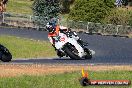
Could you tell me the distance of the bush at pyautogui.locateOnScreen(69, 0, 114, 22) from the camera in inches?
2061

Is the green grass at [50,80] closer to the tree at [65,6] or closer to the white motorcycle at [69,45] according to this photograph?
the white motorcycle at [69,45]

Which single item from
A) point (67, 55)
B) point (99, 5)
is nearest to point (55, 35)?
point (67, 55)

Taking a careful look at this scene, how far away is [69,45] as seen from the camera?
26094 mm

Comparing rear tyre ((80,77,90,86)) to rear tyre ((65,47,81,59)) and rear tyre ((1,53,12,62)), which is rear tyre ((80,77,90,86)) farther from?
rear tyre ((65,47,81,59))

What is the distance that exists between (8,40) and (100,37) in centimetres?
1056

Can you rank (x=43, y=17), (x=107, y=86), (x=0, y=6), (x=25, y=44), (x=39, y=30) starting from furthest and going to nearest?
(x=0, y=6), (x=43, y=17), (x=39, y=30), (x=25, y=44), (x=107, y=86)

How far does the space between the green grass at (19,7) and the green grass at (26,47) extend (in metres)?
29.7

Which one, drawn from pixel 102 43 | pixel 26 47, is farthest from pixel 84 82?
pixel 102 43

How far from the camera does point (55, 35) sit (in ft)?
85.6

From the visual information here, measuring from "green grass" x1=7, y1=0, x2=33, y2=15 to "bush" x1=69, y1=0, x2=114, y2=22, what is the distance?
1407 centimetres

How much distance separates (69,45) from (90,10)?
27.7 m

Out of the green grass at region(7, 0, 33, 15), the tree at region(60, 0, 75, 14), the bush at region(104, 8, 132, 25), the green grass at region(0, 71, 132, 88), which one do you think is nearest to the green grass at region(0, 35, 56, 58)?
the green grass at region(0, 71, 132, 88)

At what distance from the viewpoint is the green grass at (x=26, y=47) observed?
31.3m

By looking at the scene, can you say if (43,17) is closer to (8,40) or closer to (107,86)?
(8,40)
